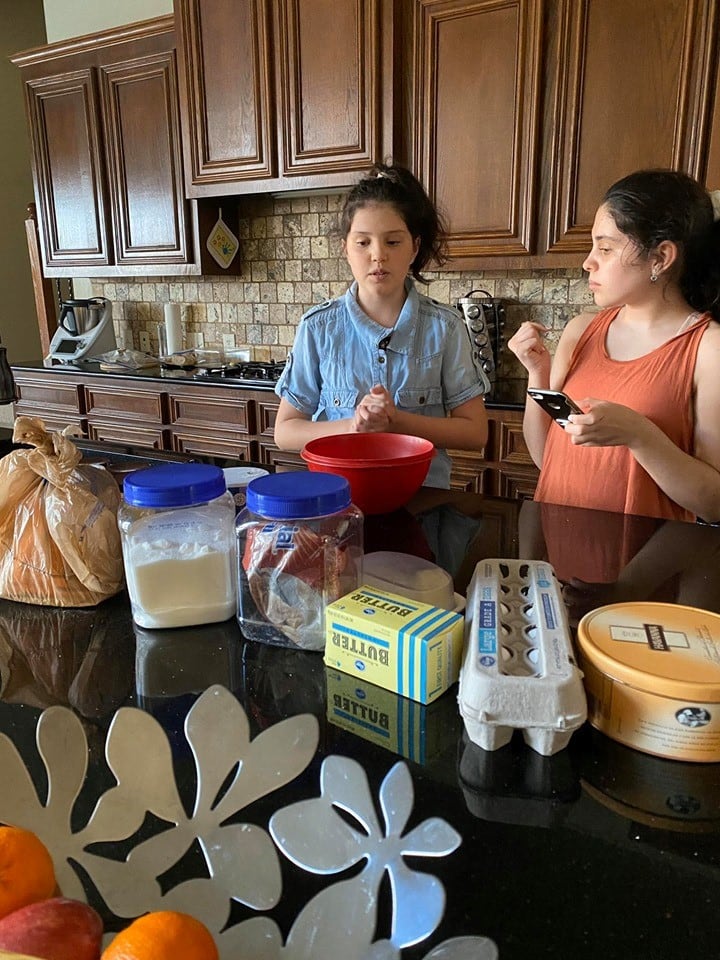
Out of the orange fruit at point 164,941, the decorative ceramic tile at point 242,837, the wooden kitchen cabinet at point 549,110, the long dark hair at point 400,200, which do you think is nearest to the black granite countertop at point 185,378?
the wooden kitchen cabinet at point 549,110

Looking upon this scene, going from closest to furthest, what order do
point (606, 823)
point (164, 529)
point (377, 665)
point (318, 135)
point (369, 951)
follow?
point (369, 951) < point (606, 823) < point (377, 665) < point (164, 529) < point (318, 135)

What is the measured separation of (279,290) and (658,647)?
10.6ft

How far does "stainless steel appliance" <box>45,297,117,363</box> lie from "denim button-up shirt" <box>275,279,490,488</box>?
2.56 meters

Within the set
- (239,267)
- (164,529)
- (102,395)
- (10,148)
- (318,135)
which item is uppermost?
(10,148)

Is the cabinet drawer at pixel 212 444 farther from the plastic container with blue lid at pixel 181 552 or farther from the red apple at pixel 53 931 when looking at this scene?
the red apple at pixel 53 931

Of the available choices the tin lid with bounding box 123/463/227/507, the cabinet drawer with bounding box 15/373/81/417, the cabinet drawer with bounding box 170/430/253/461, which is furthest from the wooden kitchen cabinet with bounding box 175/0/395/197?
the tin lid with bounding box 123/463/227/507

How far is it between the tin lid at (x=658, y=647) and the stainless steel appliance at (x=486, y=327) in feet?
7.47

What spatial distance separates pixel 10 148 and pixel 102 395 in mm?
2540

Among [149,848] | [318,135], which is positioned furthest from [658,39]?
[149,848]

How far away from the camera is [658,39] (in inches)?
89.0

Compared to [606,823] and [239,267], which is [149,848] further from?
[239,267]

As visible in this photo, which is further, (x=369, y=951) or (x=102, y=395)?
(x=102, y=395)

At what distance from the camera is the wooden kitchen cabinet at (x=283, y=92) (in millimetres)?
2719

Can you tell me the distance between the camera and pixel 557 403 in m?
1.12
